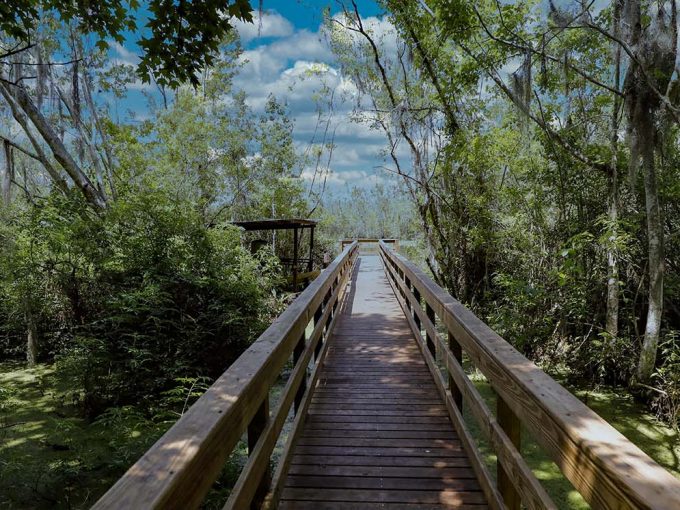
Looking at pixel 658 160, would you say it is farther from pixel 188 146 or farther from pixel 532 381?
pixel 188 146

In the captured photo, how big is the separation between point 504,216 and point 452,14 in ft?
13.0

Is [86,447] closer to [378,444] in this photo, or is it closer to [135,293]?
[135,293]

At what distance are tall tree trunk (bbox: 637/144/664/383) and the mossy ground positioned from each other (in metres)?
0.89

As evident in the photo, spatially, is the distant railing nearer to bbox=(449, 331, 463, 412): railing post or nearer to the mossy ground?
the mossy ground

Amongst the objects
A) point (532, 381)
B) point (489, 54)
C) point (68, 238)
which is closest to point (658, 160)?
point (489, 54)

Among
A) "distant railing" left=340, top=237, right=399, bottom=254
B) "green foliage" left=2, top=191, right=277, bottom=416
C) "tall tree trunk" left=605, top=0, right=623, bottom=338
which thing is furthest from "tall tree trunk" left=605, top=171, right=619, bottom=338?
"distant railing" left=340, top=237, right=399, bottom=254

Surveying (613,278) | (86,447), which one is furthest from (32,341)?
(613,278)

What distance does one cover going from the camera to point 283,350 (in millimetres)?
2424

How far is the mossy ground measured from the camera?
412cm

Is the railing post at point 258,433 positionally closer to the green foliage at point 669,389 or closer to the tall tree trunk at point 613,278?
the green foliage at point 669,389

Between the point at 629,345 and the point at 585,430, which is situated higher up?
the point at 585,430

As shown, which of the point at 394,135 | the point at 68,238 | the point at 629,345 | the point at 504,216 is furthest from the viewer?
the point at 394,135

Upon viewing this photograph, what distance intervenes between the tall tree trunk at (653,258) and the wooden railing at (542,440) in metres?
4.03

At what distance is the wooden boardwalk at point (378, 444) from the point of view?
236 centimetres
